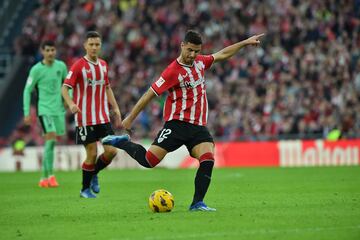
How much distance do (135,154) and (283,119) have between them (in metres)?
16.2

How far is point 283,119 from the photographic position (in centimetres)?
2681

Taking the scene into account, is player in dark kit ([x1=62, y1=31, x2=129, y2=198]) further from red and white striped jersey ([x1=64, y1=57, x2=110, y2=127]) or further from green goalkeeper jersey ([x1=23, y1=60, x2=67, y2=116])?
green goalkeeper jersey ([x1=23, y1=60, x2=67, y2=116])

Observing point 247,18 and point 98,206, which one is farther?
point 247,18

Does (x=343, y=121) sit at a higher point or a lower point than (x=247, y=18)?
lower

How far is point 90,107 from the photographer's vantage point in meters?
13.4

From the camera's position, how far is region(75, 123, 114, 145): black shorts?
43.9 feet

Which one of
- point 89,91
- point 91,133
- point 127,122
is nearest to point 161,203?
point 127,122

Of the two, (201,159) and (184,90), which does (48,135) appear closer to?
(184,90)

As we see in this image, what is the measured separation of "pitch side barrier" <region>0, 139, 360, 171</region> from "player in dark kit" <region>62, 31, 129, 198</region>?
12.5 m

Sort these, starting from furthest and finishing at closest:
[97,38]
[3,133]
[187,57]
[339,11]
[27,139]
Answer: [3,133], [27,139], [339,11], [97,38], [187,57]

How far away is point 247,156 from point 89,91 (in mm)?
13255

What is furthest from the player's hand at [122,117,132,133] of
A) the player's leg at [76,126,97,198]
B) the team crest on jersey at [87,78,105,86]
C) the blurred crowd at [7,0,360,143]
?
the blurred crowd at [7,0,360,143]

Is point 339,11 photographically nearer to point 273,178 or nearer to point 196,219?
point 273,178

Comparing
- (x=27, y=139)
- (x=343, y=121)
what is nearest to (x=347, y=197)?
(x=343, y=121)
